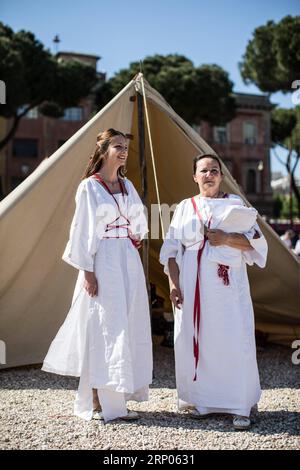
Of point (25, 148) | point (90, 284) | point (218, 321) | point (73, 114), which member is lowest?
point (218, 321)

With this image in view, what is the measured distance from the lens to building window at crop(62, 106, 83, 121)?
36.5 m

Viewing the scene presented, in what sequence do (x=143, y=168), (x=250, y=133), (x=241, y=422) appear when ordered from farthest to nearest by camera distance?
1. (x=250, y=133)
2. (x=143, y=168)
3. (x=241, y=422)

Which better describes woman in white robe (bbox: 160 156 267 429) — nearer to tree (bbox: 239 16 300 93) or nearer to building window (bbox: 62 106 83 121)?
tree (bbox: 239 16 300 93)

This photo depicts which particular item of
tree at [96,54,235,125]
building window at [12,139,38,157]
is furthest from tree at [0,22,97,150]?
building window at [12,139,38,157]

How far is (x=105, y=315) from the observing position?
11.3 ft

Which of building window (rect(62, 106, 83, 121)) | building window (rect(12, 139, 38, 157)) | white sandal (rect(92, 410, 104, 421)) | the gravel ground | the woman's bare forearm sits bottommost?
the gravel ground

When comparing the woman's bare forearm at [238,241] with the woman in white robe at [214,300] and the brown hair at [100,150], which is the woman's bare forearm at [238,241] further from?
the brown hair at [100,150]

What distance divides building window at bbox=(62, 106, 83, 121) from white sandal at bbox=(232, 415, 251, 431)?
34.9 meters

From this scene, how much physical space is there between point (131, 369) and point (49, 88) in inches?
988

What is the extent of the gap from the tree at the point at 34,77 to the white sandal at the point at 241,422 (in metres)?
20.8

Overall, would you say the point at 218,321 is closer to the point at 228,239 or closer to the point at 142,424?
the point at 228,239

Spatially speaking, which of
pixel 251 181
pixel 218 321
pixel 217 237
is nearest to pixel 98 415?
pixel 218 321

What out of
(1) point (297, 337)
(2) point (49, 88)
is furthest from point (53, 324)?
(2) point (49, 88)

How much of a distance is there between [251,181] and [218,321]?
3982 centimetres
